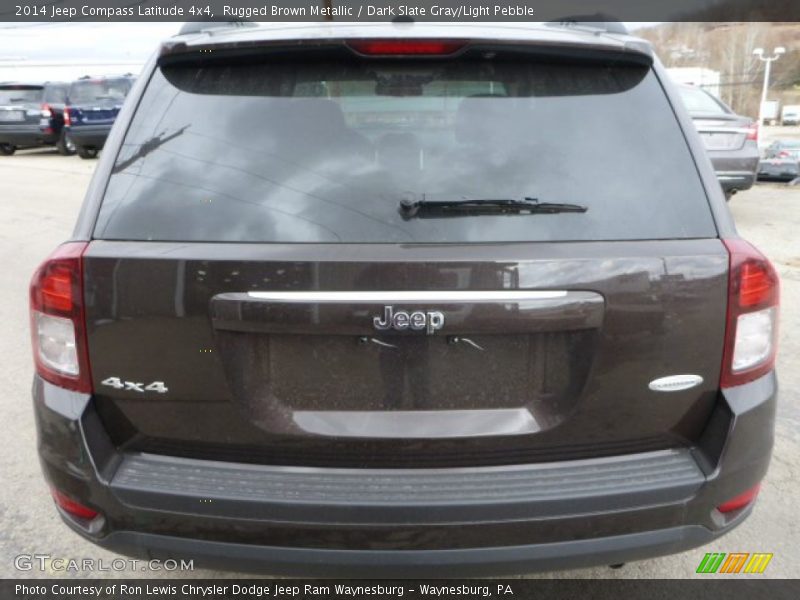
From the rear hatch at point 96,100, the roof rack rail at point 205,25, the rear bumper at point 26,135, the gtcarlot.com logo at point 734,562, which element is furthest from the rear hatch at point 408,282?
the rear bumper at point 26,135

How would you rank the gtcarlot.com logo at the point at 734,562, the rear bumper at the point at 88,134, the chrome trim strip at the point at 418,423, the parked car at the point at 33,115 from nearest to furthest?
the chrome trim strip at the point at 418,423 < the gtcarlot.com logo at the point at 734,562 < the rear bumper at the point at 88,134 < the parked car at the point at 33,115

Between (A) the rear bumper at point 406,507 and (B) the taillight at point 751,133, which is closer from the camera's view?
(A) the rear bumper at point 406,507

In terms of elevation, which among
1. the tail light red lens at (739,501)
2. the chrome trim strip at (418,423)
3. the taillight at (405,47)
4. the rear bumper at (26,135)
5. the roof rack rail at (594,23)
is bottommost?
the rear bumper at (26,135)

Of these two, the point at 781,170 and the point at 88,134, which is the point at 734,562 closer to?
the point at 88,134

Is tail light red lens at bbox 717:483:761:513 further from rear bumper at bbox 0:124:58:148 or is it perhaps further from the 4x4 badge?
rear bumper at bbox 0:124:58:148

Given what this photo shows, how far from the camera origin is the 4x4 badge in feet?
5.65

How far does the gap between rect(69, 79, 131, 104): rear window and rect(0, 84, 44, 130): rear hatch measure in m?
1.80

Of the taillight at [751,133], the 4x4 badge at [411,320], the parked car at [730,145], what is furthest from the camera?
the taillight at [751,133]

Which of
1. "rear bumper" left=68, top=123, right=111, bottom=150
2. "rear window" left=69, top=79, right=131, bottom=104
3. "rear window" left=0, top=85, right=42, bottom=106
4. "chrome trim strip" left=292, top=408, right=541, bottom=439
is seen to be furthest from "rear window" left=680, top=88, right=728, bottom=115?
"rear window" left=0, top=85, right=42, bottom=106

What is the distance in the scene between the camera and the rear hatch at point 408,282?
175cm

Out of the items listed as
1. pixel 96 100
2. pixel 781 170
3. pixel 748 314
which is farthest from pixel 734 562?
pixel 781 170

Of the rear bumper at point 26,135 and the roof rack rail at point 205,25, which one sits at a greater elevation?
the roof rack rail at point 205,25

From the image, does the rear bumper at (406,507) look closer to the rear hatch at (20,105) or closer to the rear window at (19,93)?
the rear hatch at (20,105)

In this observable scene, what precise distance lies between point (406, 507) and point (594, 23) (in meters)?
1.89
